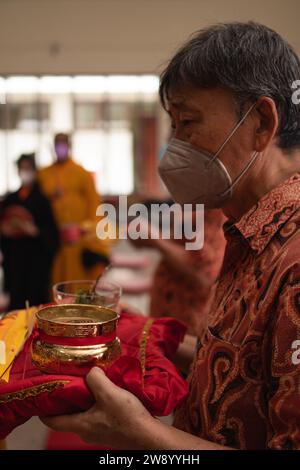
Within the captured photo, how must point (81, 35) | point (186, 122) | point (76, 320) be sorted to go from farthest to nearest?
point (81, 35) → point (186, 122) → point (76, 320)

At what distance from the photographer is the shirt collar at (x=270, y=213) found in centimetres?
82

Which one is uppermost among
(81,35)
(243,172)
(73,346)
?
(81,35)

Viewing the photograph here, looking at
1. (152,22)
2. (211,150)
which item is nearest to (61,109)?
(152,22)

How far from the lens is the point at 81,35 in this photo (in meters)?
4.61

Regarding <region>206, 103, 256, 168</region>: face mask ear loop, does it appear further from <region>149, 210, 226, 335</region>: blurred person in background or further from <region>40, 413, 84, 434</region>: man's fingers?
<region>149, 210, 226, 335</region>: blurred person in background

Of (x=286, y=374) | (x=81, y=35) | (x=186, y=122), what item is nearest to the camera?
(x=286, y=374)

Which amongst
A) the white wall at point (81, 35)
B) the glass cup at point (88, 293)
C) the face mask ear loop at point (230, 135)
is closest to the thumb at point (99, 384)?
the glass cup at point (88, 293)

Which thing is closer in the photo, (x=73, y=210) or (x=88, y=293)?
(x=88, y=293)

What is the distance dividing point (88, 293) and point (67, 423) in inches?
15.9

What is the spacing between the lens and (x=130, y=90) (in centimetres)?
656

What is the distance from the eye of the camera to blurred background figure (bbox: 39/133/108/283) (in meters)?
3.61

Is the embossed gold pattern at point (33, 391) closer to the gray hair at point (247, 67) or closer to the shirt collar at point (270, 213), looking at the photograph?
the shirt collar at point (270, 213)

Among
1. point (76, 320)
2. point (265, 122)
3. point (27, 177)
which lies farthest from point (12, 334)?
point (27, 177)

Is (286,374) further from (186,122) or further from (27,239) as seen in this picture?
(27,239)
